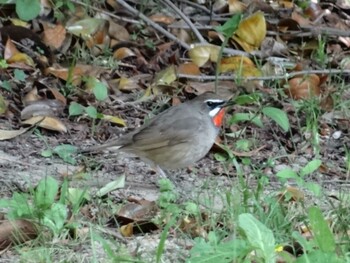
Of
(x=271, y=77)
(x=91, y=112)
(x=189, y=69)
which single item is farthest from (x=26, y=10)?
(x=271, y=77)

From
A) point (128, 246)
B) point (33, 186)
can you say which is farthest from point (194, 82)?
point (128, 246)

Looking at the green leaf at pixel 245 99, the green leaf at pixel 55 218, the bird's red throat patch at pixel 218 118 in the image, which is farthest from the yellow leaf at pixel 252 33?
the green leaf at pixel 55 218

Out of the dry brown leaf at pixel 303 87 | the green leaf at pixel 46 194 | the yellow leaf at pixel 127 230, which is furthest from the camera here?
the dry brown leaf at pixel 303 87

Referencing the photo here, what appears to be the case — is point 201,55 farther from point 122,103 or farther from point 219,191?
point 219,191

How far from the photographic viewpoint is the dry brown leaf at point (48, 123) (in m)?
7.16

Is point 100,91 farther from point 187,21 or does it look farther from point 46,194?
point 46,194

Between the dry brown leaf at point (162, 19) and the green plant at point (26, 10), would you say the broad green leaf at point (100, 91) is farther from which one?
the dry brown leaf at point (162, 19)

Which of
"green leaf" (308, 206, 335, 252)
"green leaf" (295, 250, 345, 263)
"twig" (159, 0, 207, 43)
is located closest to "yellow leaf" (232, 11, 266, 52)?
"twig" (159, 0, 207, 43)

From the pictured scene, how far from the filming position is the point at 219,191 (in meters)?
6.09

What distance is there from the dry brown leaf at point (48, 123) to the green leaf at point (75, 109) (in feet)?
0.60

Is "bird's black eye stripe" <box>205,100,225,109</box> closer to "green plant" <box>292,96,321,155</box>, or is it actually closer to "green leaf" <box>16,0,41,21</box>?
"green plant" <box>292,96,321,155</box>

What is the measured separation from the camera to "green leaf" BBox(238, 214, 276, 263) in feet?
14.5

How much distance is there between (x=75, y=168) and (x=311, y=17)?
3998mm

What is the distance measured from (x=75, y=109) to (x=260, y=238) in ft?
10.5
